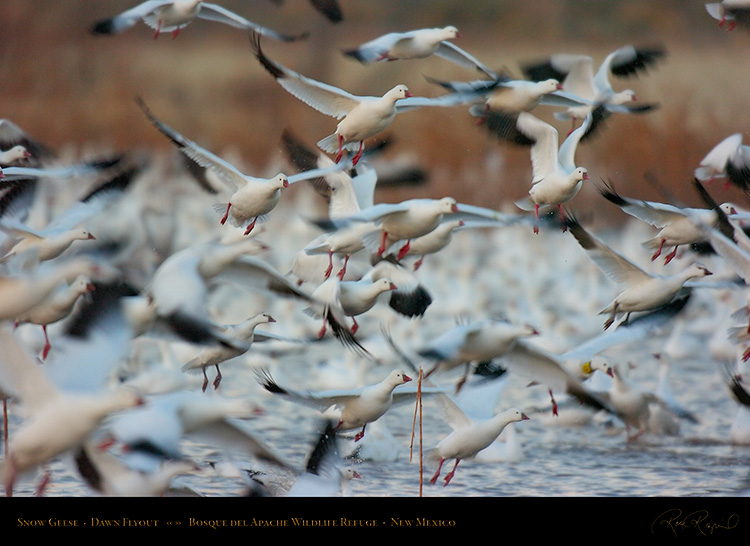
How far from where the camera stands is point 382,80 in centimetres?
1359

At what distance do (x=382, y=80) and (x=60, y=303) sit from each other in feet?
29.3

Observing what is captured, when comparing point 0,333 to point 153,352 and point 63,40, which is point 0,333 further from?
point 63,40

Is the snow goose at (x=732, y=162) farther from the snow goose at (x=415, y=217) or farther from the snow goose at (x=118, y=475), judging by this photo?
the snow goose at (x=118, y=475)

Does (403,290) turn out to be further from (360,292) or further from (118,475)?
(118,475)

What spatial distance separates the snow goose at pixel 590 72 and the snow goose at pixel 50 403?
3360 millimetres

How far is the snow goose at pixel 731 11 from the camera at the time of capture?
6.08m

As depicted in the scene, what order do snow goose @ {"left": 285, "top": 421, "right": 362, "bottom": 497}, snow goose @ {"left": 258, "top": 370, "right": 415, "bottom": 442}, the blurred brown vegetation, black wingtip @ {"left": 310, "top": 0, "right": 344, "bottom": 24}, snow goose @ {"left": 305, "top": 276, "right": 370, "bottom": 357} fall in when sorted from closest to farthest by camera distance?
snow goose @ {"left": 285, "top": 421, "right": 362, "bottom": 497} → snow goose @ {"left": 258, "top": 370, "right": 415, "bottom": 442} → snow goose @ {"left": 305, "top": 276, "right": 370, "bottom": 357} → black wingtip @ {"left": 310, "top": 0, "right": 344, "bottom": 24} → the blurred brown vegetation

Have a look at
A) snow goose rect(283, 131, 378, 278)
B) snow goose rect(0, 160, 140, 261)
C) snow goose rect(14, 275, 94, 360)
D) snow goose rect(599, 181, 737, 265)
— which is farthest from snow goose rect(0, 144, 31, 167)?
snow goose rect(599, 181, 737, 265)

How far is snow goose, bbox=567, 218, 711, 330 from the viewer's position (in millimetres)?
5441

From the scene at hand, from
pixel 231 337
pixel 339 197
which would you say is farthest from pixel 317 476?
pixel 339 197

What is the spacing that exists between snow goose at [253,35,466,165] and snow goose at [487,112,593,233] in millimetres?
380
